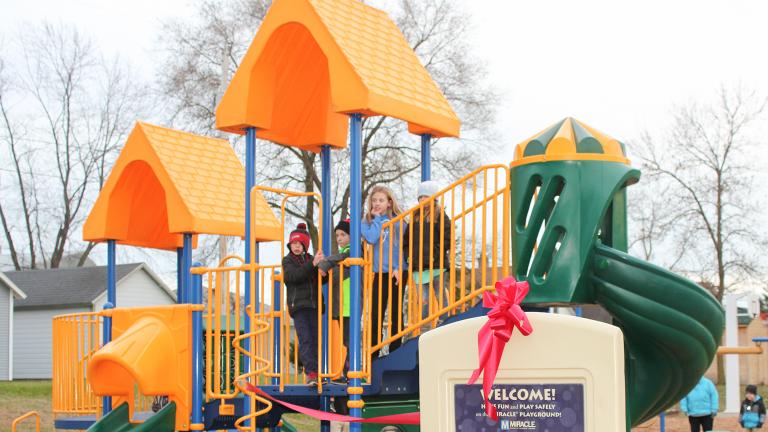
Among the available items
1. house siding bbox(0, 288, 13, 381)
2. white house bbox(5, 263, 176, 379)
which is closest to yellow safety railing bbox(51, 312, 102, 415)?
white house bbox(5, 263, 176, 379)

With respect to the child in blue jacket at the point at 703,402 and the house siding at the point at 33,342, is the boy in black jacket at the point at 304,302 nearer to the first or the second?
the child in blue jacket at the point at 703,402

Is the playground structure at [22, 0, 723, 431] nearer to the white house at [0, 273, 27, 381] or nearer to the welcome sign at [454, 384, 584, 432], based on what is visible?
the welcome sign at [454, 384, 584, 432]

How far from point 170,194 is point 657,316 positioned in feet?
22.2

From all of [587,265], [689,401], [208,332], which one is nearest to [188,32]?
[689,401]

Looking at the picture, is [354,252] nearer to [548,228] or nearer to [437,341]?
[548,228]

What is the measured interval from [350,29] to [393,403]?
304 centimetres

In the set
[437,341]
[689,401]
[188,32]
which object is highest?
[188,32]

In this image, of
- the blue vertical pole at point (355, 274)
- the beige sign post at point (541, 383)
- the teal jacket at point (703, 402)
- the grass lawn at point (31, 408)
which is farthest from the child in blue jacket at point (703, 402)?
the beige sign post at point (541, 383)

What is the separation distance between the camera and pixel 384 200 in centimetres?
775

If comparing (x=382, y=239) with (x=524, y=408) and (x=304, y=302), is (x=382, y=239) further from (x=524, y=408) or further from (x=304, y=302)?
(x=524, y=408)

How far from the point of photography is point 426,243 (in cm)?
753

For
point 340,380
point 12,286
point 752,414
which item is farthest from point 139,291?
point 340,380

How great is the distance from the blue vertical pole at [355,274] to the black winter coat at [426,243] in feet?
1.27

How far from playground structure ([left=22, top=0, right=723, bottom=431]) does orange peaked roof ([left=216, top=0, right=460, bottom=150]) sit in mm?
19
